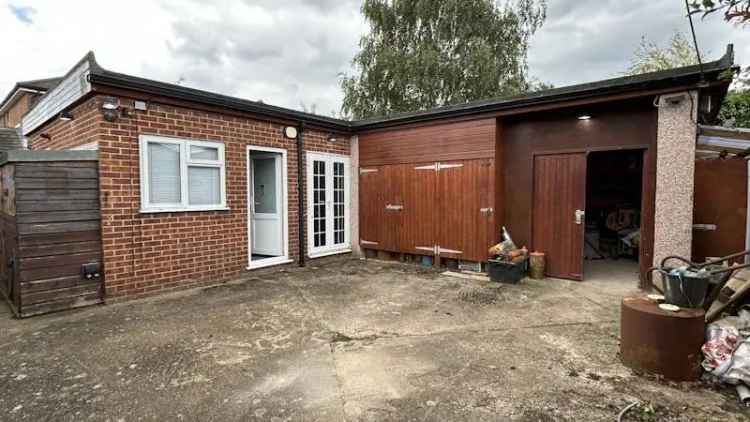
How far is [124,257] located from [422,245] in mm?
4615

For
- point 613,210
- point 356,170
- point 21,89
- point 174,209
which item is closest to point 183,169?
point 174,209

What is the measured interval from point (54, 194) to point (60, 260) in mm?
755

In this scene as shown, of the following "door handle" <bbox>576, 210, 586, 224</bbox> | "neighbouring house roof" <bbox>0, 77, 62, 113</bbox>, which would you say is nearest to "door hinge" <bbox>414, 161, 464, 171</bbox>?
"door handle" <bbox>576, 210, 586, 224</bbox>

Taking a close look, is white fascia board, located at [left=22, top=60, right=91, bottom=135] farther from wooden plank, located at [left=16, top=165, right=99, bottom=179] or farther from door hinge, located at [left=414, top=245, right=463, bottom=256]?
door hinge, located at [left=414, top=245, right=463, bottom=256]

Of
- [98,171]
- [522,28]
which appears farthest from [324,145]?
[522,28]

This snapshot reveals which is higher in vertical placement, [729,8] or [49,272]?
[729,8]

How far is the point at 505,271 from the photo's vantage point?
537 centimetres

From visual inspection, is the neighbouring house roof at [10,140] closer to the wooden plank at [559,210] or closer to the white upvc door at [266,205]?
the white upvc door at [266,205]

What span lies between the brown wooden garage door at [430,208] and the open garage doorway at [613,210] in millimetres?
2571

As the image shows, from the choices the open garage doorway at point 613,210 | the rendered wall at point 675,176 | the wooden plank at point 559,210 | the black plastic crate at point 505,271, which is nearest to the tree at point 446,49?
the open garage doorway at point 613,210

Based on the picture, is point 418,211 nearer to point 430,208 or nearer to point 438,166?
point 430,208

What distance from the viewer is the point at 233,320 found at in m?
3.77

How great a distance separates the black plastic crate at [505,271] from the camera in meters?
5.32

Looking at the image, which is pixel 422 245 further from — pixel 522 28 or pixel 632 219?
pixel 522 28
